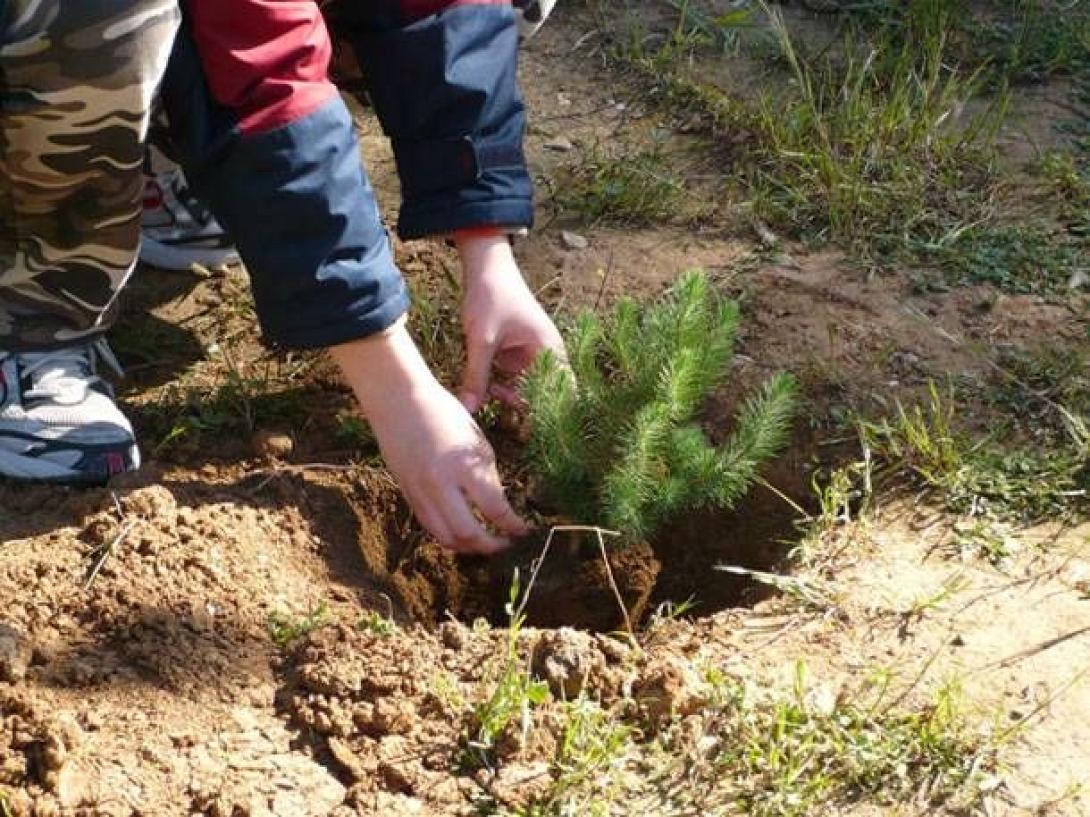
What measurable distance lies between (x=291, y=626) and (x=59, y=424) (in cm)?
65

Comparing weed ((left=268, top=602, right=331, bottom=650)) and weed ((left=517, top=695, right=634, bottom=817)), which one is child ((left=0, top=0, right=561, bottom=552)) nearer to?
weed ((left=268, top=602, right=331, bottom=650))

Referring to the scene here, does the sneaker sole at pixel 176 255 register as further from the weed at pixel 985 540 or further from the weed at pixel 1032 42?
the weed at pixel 1032 42

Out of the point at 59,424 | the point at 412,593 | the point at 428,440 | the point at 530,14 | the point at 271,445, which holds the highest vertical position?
the point at 530,14

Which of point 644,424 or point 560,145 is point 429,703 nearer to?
point 644,424

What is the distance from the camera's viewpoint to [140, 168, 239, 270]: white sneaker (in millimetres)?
3424

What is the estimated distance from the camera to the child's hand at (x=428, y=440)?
2.56 meters

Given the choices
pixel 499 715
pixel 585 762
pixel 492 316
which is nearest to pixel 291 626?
pixel 499 715

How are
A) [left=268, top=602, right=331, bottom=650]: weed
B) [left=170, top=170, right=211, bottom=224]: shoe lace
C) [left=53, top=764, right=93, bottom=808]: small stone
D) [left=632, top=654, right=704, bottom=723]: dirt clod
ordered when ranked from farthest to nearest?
[left=170, top=170, right=211, bottom=224]: shoe lace
[left=268, top=602, right=331, bottom=650]: weed
[left=632, top=654, right=704, bottom=723]: dirt clod
[left=53, top=764, right=93, bottom=808]: small stone

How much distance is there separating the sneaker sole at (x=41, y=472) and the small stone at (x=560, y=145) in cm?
143

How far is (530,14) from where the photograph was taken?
3.37 m

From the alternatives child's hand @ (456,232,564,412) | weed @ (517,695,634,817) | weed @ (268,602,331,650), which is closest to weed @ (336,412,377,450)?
child's hand @ (456,232,564,412)

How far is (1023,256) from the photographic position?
136 inches

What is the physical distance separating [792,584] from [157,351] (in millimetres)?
1357

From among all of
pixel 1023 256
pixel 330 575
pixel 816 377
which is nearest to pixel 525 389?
pixel 330 575
